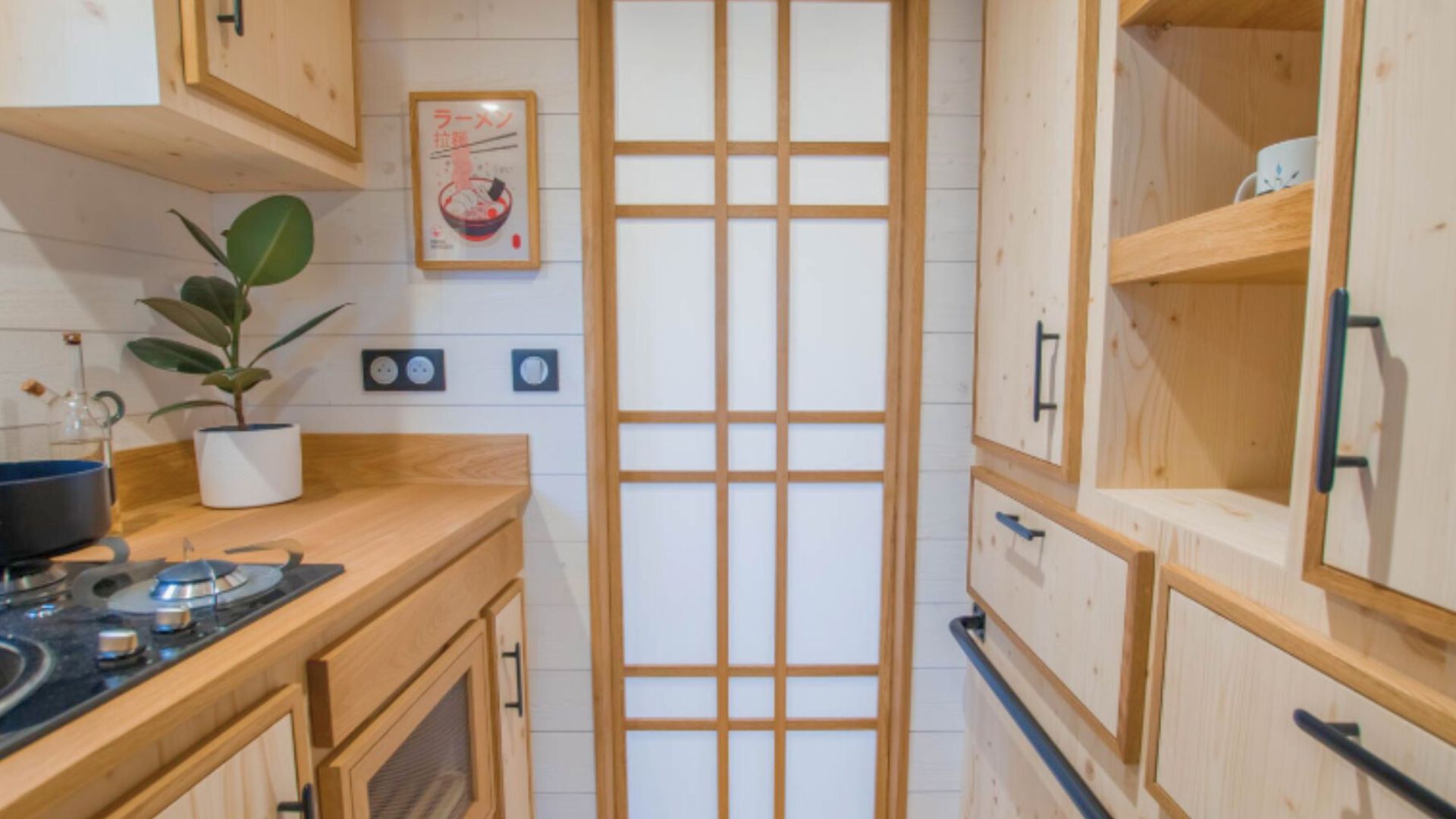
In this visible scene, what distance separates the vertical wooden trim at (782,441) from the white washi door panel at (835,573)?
2 centimetres

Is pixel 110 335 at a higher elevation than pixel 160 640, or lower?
higher

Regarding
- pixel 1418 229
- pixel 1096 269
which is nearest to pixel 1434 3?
pixel 1418 229

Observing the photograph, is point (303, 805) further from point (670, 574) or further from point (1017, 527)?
point (1017, 527)

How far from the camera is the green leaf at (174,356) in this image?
1072 mm

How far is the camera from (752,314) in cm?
146

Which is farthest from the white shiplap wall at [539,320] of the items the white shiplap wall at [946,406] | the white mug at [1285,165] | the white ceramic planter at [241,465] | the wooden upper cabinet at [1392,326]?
the wooden upper cabinet at [1392,326]

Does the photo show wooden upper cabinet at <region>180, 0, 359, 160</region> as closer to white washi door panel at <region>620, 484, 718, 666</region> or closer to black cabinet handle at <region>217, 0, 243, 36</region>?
black cabinet handle at <region>217, 0, 243, 36</region>

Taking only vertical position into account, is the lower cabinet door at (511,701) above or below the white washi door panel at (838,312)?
below

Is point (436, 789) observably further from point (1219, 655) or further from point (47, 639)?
point (1219, 655)

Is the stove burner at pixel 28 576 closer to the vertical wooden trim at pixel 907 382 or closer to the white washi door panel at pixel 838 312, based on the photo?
the white washi door panel at pixel 838 312

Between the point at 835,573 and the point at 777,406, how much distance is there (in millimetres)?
443

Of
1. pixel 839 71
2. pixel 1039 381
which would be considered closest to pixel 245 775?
pixel 1039 381

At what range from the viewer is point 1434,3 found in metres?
0.46

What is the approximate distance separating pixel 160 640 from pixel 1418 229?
1.17 m
